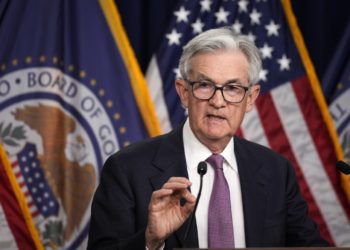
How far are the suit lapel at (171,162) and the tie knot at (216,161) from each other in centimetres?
9

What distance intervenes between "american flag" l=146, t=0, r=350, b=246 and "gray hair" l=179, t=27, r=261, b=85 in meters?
1.39

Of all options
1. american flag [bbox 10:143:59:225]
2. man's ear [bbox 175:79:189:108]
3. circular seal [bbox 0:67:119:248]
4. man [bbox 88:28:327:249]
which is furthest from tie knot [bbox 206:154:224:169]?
american flag [bbox 10:143:59:225]

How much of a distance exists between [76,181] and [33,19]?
85 centimetres

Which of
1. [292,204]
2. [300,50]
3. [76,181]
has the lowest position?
[292,204]

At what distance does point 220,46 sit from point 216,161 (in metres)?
0.38

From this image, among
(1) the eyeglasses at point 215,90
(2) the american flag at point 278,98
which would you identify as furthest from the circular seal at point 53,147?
(1) the eyeglasses at point 215,90

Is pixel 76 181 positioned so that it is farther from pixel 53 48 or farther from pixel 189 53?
pixel 189 53

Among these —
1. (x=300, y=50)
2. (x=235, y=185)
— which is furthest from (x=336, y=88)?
(x=235, y=185)

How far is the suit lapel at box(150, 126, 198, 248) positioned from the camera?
203 cm

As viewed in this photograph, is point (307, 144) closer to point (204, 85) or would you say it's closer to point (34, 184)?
point (34, 184)

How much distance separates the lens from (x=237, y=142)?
2.34 m

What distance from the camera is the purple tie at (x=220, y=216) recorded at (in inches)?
80.5

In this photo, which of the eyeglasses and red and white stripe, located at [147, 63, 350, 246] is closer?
the eyeglasses

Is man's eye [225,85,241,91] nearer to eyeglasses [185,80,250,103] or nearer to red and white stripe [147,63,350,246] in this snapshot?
eyeglasses [185,80,250,103]
